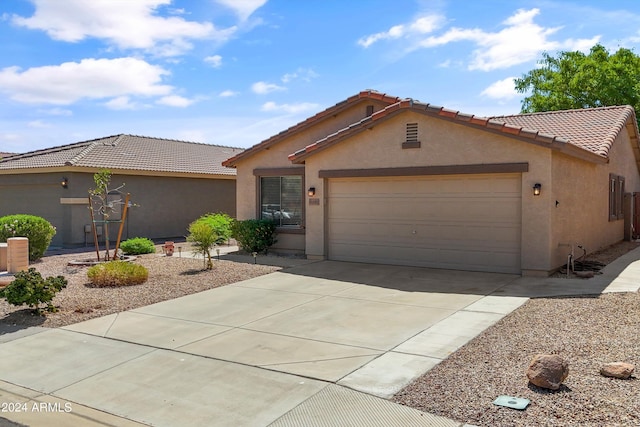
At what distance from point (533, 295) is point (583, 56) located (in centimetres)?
3080

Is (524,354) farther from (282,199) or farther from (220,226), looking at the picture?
(220,226)

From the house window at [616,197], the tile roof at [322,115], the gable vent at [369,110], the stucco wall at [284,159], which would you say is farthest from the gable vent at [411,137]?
the house window at [616,197]

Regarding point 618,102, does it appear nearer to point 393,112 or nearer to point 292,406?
point 393,112

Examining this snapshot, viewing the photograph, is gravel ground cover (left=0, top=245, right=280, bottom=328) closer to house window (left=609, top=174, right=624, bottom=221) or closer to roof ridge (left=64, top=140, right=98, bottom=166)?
roof ridge (left=64, top=140, right=98, bottom=166)

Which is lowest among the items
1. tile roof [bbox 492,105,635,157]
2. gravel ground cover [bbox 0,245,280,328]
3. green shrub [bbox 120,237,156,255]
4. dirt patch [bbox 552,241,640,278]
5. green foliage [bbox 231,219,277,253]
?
gravel ground cover [bbox 0,245,280,328]

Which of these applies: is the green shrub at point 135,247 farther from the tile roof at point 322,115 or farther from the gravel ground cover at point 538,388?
the gravel ground cover at point 538,388

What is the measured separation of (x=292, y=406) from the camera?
528 centimetres

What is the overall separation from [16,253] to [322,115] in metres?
9.13

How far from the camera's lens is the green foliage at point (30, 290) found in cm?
878

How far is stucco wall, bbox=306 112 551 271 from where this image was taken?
39.1ft

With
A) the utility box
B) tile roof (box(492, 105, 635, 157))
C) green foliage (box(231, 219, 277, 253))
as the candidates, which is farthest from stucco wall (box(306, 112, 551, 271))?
the utility box

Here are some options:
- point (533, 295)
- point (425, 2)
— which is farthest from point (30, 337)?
point (425, 2)

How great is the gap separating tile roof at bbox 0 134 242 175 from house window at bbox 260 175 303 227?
6382 millimetres

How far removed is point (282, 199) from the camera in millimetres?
17250
